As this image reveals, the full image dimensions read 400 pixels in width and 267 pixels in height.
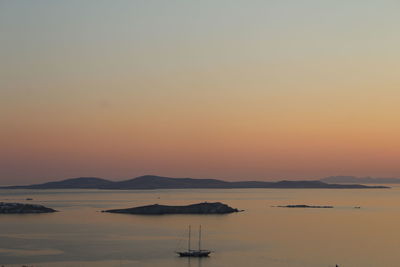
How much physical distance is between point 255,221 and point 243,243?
107 ft

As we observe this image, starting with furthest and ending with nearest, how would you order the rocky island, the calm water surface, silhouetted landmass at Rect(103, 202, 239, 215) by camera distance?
silhouetted landmass at Rect(103, 202, 239, 215)
the rocky island
the calm water surface

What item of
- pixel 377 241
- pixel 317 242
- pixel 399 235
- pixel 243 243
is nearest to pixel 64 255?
pixel 243 243

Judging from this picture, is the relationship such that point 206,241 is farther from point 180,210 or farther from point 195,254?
point 180,210

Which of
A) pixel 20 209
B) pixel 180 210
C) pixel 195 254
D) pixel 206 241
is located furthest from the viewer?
pixel 180 210

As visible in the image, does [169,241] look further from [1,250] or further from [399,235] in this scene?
[399,235]

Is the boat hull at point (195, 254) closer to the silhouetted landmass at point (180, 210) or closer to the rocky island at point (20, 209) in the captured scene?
the silhouetted landmass at point (180, 210)

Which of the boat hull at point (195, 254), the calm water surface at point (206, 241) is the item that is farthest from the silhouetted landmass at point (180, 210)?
the boat hull at point (195, 254)

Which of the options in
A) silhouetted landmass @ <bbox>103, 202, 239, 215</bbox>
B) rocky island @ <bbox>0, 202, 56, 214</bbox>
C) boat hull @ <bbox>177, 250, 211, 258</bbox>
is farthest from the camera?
silhouetted landmass @ <bbox>103, 202, 239, 215</bbox>

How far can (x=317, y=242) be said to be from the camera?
67.3 m

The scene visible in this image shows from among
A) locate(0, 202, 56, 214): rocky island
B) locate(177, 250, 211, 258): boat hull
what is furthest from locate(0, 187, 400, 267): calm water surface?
locate(0, 202, 56, 214): rocky island

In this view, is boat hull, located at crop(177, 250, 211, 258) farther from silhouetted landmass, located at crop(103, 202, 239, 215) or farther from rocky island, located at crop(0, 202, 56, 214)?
rocky island, located at crop(0, 202, 56, 214)

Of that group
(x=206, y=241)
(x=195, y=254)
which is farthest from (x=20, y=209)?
(x=195, y=254)

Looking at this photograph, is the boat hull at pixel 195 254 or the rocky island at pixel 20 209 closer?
the boat hull at pixel 195 254

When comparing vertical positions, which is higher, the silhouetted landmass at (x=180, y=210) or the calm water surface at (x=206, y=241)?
the silhouetted landmass at (x=180, y=210)
